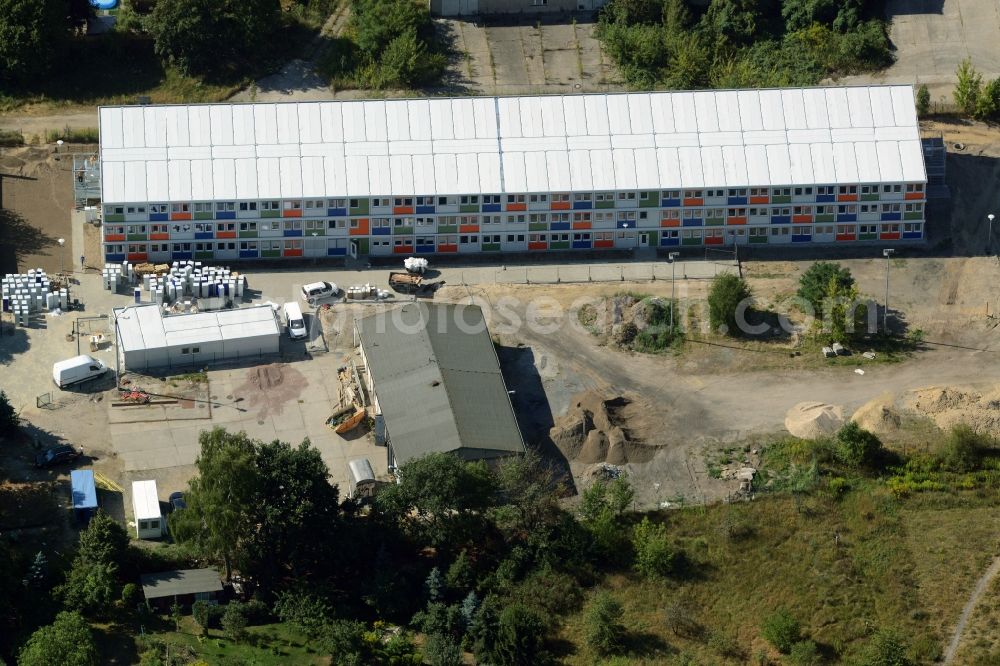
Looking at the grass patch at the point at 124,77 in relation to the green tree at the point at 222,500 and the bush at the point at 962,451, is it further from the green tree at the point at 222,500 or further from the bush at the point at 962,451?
the bush at the point at 962,451

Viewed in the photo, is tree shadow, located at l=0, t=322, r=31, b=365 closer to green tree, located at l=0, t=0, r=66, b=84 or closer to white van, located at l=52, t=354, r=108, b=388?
white van, located at l=52, t=354, r=108, b=388

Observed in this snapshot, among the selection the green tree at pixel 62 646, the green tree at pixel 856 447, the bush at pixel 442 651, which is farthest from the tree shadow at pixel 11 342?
the green tree at pixel 856 447

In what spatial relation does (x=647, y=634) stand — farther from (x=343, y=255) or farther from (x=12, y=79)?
(x=12, y=79)

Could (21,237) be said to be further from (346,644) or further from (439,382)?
(346,644)

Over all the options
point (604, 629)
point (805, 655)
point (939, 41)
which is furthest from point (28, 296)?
point (939, 41)

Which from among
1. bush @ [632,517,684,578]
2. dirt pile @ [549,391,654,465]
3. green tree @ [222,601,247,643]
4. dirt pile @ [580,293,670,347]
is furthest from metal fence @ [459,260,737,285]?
green tree @ [222,601,247,643]

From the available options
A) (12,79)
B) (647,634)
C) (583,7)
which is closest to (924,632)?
(647,634)

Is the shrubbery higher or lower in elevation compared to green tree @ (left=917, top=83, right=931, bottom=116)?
higher
